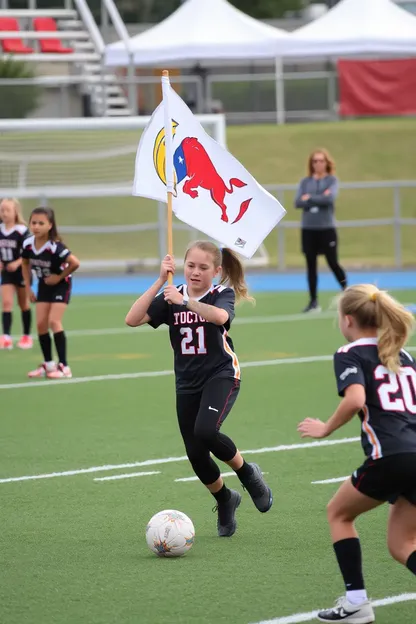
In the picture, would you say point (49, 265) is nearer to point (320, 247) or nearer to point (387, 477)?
point (320, 247)

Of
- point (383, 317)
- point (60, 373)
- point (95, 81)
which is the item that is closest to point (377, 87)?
point (95, 81)

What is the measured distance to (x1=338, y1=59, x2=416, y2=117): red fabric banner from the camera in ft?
98.3

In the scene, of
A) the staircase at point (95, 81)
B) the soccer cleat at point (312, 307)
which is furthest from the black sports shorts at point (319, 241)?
the staircase at point (95, 81)

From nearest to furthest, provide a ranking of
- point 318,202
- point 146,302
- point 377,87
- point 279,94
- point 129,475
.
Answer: point 146,302
point 129,475
point 318,202
point 377,87
point 279,94

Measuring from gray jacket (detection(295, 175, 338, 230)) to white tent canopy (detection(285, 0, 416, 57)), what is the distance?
498 inches

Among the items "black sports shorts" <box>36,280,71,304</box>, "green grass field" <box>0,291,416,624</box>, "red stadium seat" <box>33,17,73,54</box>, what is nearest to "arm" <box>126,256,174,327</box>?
"green grass field" <box>0,291,416,624</box>

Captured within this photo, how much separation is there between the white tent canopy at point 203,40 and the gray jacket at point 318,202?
12474mm

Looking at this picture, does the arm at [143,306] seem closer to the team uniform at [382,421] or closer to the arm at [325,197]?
the team uniform at [382,421]

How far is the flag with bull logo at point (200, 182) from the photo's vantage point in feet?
23.6

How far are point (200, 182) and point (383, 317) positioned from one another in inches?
91.3

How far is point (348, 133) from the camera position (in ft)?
102

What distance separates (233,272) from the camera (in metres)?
7.21

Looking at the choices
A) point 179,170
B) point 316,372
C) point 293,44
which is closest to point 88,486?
point 179,170

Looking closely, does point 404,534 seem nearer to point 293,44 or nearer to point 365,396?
point 365,396
